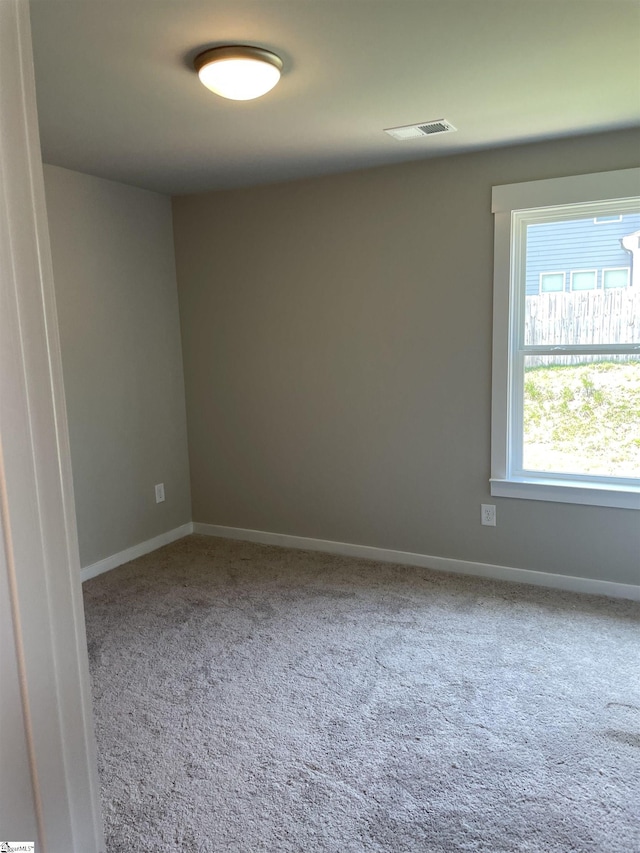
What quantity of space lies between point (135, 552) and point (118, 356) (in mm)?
1271

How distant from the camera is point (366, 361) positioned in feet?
12.4

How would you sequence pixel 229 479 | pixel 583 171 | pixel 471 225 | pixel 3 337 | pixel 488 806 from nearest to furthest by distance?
pixel 3 337 → pixel 488 806 → pixel 583 171 → pixel 471 225 → pixel 229 479

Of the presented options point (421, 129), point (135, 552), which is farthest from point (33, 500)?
point (135, 552)

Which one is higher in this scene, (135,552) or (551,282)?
(551,282)

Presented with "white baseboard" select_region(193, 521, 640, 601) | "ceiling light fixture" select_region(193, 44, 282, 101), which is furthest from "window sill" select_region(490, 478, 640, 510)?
"ceiling light fixture" select_region(193, 44, 282, 101)

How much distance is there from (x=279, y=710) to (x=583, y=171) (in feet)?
9.35

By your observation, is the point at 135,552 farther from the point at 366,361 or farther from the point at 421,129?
the point at 421,129

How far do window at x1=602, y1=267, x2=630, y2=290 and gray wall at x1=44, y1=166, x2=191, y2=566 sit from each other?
8.87 ft

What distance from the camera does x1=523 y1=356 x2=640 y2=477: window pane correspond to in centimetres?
322

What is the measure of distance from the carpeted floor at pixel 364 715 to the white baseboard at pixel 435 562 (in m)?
0.09

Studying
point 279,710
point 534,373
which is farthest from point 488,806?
point 534,373

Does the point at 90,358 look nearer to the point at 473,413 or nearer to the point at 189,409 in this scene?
the point at 189,409

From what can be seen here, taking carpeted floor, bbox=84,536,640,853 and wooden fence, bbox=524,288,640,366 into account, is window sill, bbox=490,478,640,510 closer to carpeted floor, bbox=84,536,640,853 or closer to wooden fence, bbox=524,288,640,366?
carpeted floor, bbox=84,536,640,853

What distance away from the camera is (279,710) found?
7.79ft
